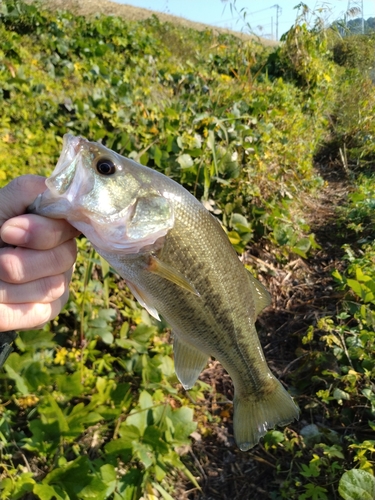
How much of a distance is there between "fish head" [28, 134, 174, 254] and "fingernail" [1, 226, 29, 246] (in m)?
0.08

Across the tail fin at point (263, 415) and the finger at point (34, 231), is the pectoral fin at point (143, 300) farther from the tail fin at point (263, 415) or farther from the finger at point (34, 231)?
the tail fin at point (263, 415)

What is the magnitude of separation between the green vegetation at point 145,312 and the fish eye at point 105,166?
1.42 m

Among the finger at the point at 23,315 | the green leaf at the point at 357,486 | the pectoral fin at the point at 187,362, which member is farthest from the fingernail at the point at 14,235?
the green leaf at the point at 357,486

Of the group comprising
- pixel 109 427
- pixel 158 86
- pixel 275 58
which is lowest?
pixel 109 427

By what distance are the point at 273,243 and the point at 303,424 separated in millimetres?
2220

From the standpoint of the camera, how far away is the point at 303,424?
3.12 meters

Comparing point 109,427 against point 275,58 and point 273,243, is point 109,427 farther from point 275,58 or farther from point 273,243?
point 275,58

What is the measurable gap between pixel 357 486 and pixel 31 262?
2098mm

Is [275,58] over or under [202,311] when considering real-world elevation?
over

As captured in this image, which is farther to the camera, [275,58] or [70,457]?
[275,58]

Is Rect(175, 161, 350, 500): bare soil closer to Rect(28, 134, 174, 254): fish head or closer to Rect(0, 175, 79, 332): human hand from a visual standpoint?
Rect(0, 175, 79, 332): human hand

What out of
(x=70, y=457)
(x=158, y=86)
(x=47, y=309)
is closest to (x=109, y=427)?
(x=70, y=457)

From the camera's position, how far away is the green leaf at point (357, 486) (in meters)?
2.27

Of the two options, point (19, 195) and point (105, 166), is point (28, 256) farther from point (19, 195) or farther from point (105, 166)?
point (105, 166)
